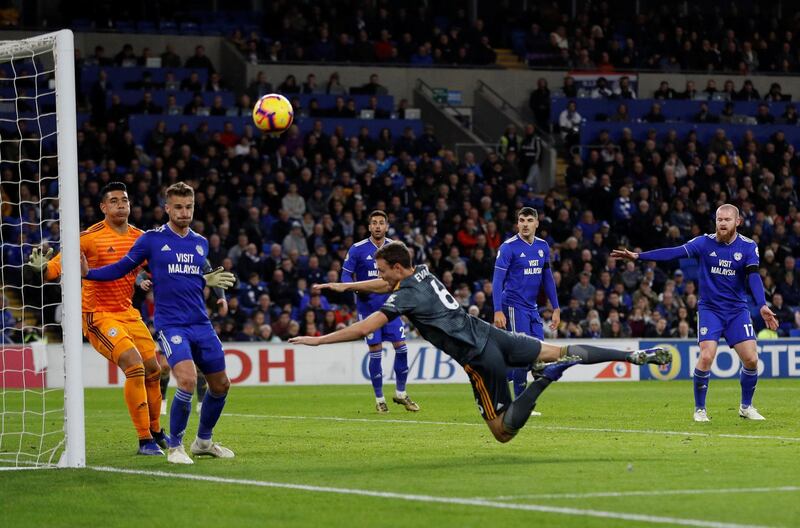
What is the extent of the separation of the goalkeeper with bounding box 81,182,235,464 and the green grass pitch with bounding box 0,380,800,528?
513mm

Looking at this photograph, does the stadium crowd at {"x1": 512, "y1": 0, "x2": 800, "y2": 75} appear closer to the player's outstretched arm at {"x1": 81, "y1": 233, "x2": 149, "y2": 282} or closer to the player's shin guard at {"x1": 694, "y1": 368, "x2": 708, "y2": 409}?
the player's shin guard at {"x1": 694, "y1": 368, "x2": 708, "y2": 409}

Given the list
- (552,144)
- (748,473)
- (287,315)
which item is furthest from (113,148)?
(748,473)

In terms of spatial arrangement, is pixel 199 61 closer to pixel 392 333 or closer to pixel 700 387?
pixel 392 333

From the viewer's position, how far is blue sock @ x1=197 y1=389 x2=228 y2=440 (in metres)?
11.1

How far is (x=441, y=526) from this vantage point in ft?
24.4

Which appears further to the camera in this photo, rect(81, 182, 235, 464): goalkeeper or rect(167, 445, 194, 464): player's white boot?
rect(81, 182, 235, 464): goalkeeper

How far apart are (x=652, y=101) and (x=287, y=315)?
51.8ft

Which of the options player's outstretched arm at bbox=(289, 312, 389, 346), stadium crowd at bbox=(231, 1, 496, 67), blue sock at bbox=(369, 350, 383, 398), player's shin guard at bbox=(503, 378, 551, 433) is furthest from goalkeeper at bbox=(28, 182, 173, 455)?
stadium crowd at bbox=(231, 1, 496, 67)

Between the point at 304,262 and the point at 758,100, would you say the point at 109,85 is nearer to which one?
the point at 304,262

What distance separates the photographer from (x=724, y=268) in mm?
15086

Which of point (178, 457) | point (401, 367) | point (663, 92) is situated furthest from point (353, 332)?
point (663, 92)

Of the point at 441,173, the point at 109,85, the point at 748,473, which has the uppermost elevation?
the point at 109,85

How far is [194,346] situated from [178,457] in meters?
0.91

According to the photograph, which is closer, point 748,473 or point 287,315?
point 748,473
